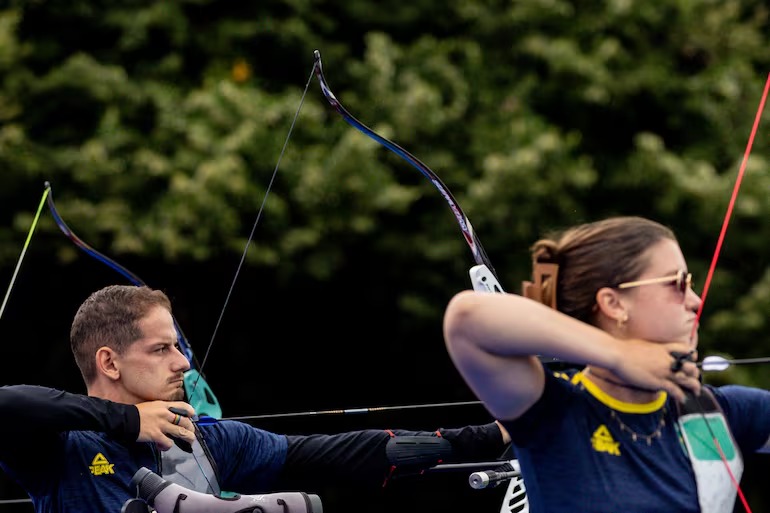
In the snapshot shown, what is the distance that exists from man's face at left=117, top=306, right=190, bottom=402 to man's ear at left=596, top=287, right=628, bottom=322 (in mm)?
1593

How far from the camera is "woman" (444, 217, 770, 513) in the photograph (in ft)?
6.56

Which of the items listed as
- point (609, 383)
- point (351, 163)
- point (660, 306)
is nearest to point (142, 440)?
point (609, 383)

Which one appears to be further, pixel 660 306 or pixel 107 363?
pixel 107 363

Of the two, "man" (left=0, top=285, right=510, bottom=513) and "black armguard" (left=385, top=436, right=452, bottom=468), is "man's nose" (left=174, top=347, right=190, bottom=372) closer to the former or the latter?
"man" (left=0, top=285, right=510, bottom=513)

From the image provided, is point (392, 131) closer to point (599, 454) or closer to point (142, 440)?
point (142, 440)

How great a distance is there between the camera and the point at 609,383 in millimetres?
2145

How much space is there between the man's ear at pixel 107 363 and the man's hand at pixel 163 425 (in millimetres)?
209

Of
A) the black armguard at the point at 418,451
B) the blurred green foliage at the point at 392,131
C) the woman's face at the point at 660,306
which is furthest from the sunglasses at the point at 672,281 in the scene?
the blurred green foliage at the point at 392,131

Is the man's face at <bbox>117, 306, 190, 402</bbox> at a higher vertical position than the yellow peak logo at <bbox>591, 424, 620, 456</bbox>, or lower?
lower

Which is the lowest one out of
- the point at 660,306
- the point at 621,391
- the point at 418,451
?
the point at 418,451

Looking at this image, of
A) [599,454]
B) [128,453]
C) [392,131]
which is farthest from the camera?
[392,131]

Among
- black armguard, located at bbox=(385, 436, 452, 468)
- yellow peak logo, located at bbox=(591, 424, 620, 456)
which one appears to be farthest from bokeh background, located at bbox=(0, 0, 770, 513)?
yellow peak logo, located at bbox=(591, 424, 620, 456)

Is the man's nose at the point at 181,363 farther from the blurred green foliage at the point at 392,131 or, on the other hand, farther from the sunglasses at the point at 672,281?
the blurred green foliage at the point at 392,131

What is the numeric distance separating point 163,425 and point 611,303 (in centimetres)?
149
